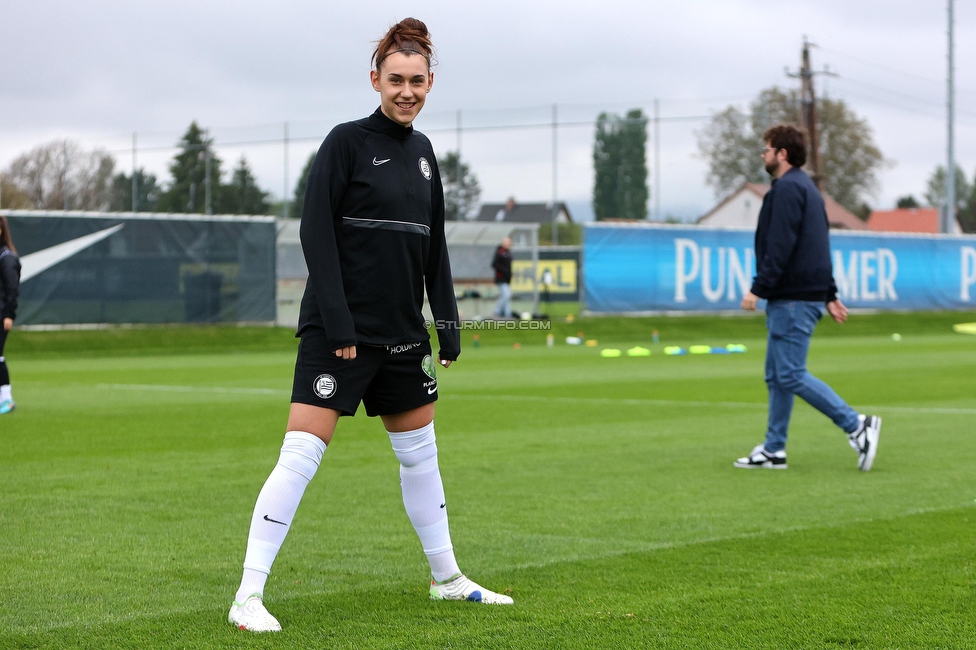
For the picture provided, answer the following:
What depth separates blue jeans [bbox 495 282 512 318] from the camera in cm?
2756

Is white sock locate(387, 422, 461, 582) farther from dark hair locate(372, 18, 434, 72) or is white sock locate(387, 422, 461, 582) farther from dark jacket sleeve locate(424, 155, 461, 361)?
dark hair locate(372, 18, 434, 72)

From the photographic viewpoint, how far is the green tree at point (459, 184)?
3969 centimetres

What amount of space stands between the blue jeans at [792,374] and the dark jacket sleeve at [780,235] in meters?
0.22

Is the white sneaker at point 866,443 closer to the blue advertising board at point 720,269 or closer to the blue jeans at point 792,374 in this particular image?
the blue jeans at point 792,374

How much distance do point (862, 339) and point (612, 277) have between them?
577 cm

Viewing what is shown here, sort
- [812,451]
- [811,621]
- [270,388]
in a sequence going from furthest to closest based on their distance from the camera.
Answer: [270,388] < [812,451] < [811,621]

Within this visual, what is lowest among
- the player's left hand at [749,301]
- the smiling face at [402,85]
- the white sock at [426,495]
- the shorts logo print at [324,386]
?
the white sock at [426,495]

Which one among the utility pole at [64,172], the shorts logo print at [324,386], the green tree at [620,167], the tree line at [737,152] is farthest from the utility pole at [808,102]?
the shorts logo print at [324,386]

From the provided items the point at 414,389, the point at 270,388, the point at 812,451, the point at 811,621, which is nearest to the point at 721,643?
the point at 811,621

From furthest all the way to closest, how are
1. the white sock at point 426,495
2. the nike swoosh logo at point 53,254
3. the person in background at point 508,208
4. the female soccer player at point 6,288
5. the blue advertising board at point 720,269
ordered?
the person in background at point 508,208 < the blue advertising board at point 720,269 < the nike swoosh logo at point 53,254 < the female soccer player at point 6,288 < the white sock at point 426,495

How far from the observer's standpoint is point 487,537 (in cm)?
578

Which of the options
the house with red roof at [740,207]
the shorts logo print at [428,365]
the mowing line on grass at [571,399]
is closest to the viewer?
the shorts logo print at [428,365]

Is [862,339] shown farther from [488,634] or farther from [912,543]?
[488,634]

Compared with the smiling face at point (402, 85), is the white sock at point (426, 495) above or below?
below
